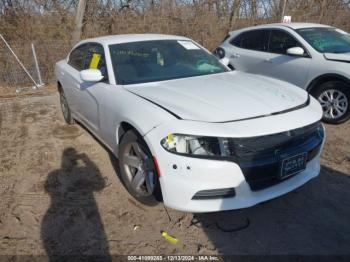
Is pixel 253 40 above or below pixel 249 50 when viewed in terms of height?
above

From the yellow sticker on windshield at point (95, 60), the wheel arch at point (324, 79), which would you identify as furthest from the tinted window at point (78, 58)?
the wheel arch at point (324, 79)

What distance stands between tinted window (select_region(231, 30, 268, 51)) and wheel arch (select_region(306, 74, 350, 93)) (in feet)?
4.06

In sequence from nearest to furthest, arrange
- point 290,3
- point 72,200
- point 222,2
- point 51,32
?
point 72,200 < point 51,32 < point 222,2 < point 290,3

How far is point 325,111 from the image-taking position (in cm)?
509

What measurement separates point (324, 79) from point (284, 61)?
0.79m

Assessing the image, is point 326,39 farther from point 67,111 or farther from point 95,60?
point 67,111

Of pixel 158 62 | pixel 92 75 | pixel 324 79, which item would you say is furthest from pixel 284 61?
pixel 92 75

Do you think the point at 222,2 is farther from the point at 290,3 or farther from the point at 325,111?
the point at 325,111

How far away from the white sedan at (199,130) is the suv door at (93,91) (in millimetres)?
25

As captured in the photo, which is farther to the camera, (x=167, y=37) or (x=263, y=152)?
(x=167, y=37)

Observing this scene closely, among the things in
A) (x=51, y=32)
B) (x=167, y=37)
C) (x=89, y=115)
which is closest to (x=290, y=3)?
(x=51, y=32)

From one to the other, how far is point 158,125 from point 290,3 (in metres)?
12.8

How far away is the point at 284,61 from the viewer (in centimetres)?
553

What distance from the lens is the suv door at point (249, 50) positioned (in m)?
5.98
